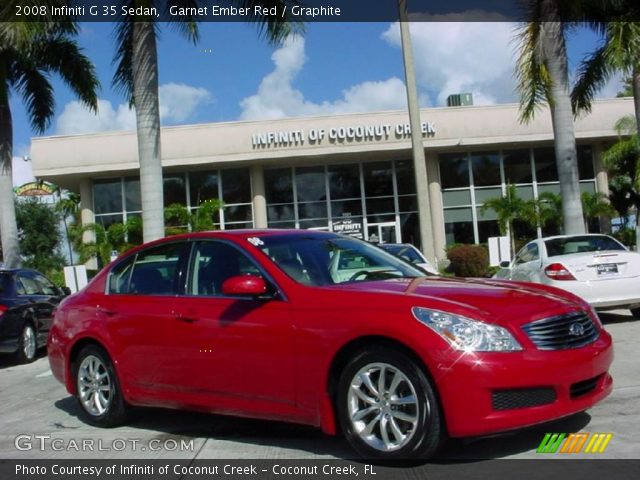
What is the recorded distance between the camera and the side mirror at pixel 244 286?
511 cm

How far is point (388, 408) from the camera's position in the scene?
4.65m

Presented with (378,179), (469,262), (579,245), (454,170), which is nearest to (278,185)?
(378,179)

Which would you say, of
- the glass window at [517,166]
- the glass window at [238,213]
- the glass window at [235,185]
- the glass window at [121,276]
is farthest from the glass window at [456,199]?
the glass window at [121,276]

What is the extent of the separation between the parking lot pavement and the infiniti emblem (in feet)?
2.60

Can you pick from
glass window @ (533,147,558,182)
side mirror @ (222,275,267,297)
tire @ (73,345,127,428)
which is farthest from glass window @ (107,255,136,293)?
glass window @ (533,147,558,182)

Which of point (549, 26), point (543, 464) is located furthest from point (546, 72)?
point (543, 464)

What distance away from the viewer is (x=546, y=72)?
1514 cm

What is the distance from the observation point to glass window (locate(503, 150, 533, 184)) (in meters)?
29.9

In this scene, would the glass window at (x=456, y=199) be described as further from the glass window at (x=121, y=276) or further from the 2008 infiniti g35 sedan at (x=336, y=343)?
the glass window at (x=121, y=276)

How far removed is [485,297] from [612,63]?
36.3 feet

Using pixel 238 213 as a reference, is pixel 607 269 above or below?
below

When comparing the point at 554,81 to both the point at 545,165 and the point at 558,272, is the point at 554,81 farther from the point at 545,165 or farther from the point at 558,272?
the point at 545,165

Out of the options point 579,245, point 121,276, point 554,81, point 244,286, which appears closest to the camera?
point 244,286

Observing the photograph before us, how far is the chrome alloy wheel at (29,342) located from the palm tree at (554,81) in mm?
10733
